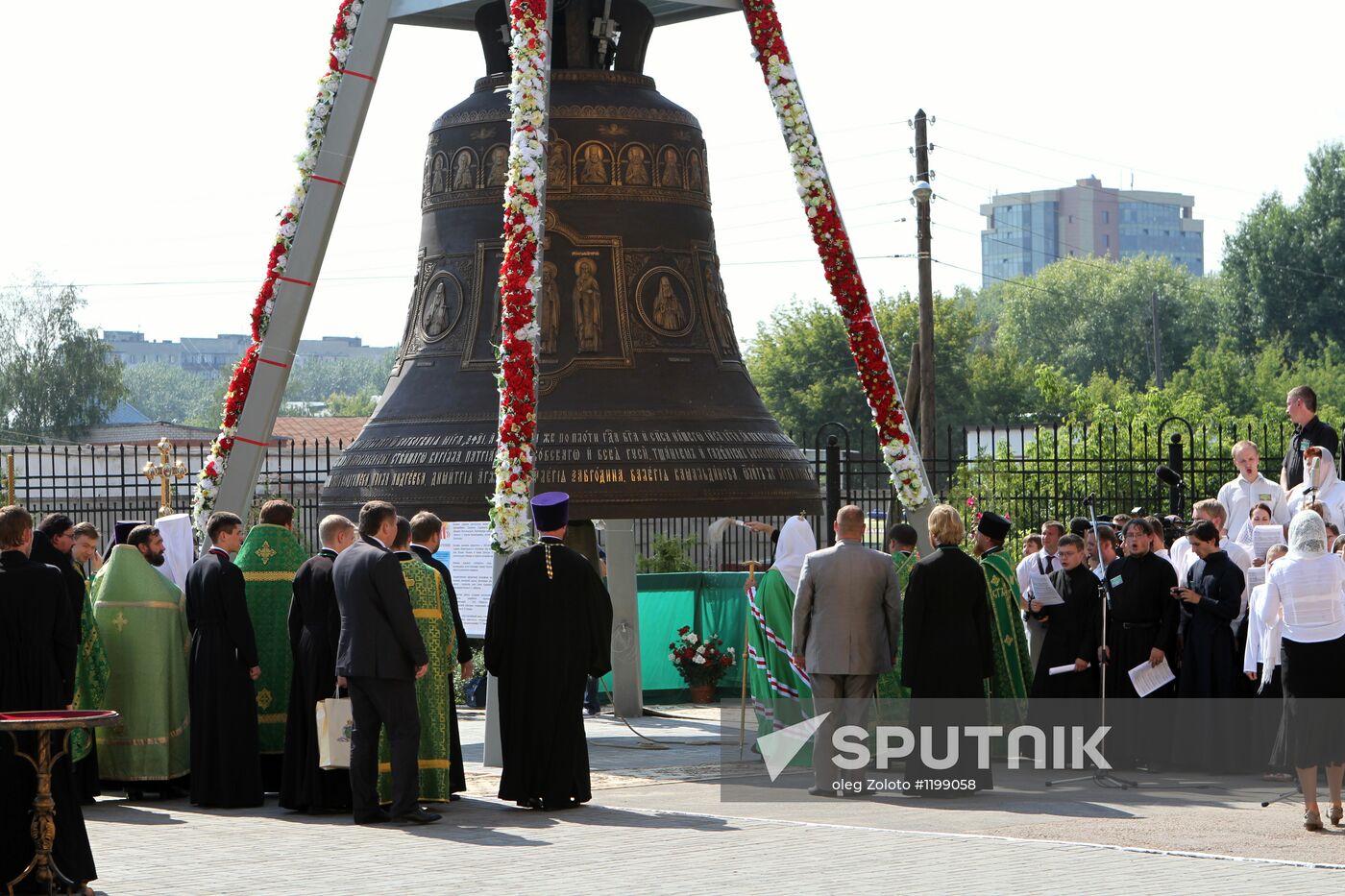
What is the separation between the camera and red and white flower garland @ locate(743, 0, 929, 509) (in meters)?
11.5

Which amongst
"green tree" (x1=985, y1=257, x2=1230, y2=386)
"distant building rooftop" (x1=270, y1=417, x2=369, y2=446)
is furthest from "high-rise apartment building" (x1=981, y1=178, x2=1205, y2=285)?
"distant building rooftop" (x1=270, y1=417, x2=369, y2=446)

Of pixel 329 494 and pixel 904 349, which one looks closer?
pixel 329 494

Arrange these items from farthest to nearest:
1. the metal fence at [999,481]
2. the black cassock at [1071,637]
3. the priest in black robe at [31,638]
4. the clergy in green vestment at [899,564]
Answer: the metal fence at [999,481], the black cassock at [1071,637], the clergy in green vestment at [899,564], the priest in black robe at [31,638]

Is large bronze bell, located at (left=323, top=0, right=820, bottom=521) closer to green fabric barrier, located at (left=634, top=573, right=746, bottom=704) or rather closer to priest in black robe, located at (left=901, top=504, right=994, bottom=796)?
priest in black robe, located at (left=901, top=504, right=994, bottom=796)

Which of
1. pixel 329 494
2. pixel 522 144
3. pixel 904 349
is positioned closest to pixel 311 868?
pixel 329 494

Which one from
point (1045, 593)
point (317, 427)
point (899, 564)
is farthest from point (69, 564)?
point (317, 427)

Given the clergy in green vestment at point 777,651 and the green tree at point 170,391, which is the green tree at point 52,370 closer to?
the clergy in green vestment at point 777,651

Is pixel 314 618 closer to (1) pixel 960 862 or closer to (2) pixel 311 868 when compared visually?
(2) pixel 311 868

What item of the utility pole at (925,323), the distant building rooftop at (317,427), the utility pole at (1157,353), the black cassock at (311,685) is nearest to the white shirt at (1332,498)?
the black cassock at (311,685)

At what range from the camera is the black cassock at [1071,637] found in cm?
1205

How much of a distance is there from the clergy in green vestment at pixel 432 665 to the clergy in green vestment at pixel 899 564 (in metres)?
2.39

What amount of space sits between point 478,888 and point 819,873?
1269mm

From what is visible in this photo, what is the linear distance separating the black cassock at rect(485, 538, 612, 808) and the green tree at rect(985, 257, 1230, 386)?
58196 mm

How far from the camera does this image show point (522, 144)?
1048cm
